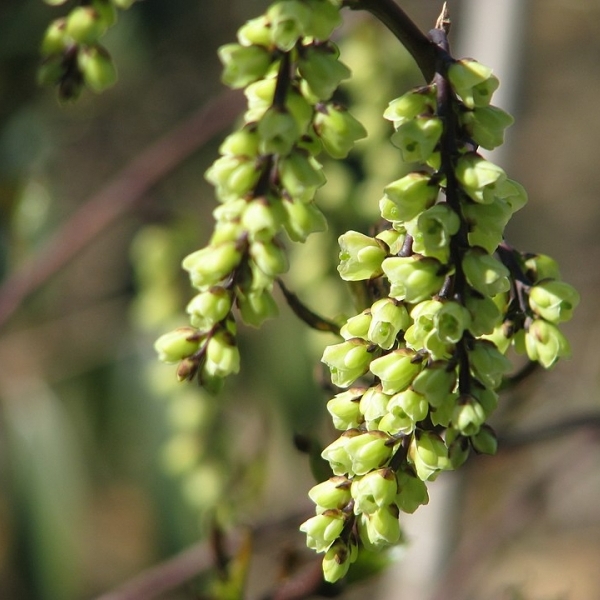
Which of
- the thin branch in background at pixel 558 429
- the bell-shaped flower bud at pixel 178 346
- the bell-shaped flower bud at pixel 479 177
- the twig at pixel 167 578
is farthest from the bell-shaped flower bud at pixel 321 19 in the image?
the twig at pixel 167 578

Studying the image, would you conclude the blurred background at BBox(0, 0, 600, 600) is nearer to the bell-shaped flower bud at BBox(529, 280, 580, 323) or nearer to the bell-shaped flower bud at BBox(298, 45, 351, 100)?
the bell-shaped flower bud at BBox(529, 280, 580, 323)

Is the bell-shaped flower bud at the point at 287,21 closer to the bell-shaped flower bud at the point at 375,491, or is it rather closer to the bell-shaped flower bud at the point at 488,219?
the bell-shaped flower bud at the point at 488,219

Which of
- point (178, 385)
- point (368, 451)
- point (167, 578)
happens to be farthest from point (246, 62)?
point (178, 385)

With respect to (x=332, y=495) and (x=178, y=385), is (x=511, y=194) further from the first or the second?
(x=178, y=385)

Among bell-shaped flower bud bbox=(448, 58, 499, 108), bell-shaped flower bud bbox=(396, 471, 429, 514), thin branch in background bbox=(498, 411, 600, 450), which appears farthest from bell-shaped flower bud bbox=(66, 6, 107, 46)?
thin branch in background bbox=(498, 411, 600, 450)

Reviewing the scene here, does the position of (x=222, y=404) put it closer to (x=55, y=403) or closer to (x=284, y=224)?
(x=55, y=403)

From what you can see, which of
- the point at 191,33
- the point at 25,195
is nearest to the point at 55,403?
the point at 25,195
